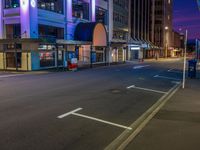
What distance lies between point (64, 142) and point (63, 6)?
116 ft

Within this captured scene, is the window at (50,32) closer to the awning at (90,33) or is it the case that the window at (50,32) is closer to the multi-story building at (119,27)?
the awning at (90,33)

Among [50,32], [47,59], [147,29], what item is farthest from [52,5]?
[147,29]

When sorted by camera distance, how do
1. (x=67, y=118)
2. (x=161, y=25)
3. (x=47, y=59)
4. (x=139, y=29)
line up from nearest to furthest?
(x=67, y=118)
(x=47, y=59)
(x=139, y=29)
(x=161, y=25)

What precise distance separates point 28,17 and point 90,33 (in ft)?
34.9

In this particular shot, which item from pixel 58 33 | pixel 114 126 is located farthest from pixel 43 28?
pixel 114 126

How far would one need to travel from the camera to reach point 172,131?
291 inches

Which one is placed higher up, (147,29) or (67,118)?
(147,29)

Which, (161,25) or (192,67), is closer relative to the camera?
(192,67)

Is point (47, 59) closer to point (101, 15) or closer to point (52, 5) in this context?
point (52, 5)

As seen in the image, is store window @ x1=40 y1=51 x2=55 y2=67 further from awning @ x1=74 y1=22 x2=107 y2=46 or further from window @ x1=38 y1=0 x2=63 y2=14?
awning @ x1=74 y1=22 x2=107 y2=46

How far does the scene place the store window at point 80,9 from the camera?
4350 cm

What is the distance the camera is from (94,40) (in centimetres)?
4184

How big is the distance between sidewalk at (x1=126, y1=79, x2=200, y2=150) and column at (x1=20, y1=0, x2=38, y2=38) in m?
24.6

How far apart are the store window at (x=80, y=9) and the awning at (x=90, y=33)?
6.98ft
